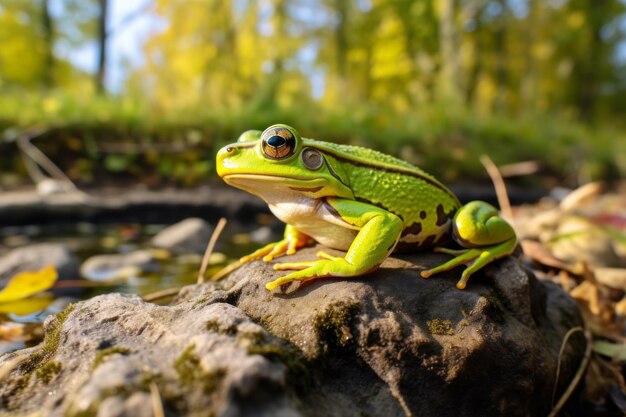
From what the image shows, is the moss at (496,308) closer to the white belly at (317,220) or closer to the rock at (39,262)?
the white belly at (317,220)

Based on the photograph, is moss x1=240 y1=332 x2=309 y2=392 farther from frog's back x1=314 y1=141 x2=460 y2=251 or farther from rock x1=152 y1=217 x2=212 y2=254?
rock x1=152 y1=217 x2=212 y2=254

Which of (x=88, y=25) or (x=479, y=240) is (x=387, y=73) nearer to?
(x=88, y=25)

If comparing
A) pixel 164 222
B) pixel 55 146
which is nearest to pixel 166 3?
pixel 55 146

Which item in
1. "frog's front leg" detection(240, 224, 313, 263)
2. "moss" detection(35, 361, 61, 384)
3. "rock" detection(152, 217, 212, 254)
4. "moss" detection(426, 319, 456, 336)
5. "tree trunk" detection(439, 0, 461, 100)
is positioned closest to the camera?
"moss" detection(35, 361, 61, 384)

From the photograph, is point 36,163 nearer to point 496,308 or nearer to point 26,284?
point 26,284

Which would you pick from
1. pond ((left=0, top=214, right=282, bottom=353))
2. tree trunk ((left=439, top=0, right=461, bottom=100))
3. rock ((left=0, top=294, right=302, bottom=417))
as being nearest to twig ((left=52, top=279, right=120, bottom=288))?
pond ((left=0, top=214, right=282, bottom=353))
